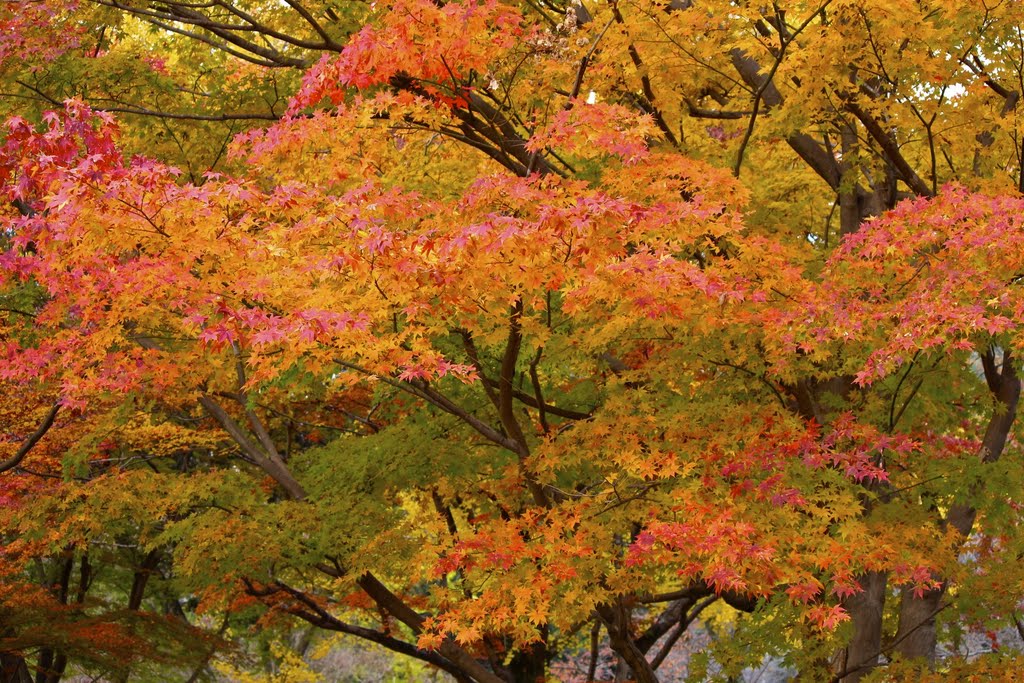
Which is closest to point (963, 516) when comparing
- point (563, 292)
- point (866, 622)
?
point (866, 622)

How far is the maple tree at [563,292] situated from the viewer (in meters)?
6.65

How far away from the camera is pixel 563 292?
24.4 feet

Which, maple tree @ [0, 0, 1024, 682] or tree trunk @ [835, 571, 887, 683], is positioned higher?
maple tree @ [0, 0, 1024, 682]

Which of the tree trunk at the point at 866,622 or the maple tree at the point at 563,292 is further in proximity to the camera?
the tree trunk at the point at 866,622

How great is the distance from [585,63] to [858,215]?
361 centimetres

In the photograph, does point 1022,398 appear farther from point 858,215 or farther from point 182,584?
point 182,584

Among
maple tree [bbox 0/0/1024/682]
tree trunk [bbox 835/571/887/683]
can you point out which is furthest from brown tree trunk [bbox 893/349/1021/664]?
tree trunk [bbox 835/571/887/683]

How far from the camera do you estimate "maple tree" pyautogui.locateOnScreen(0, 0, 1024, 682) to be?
665 centimetres

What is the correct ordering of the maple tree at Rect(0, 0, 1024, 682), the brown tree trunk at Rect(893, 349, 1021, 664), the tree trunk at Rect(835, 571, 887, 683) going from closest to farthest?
the maple tree at Rect(0, 0, 1024, 682) < the brown tree trunk at Rect(893, 349, 1021, 664) < the tree trunk at Rect(835, 571, 887, 683)

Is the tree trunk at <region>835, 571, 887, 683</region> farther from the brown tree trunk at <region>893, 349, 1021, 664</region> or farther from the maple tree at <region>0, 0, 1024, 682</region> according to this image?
the brown tree trunk at <region>893, 349, 1021, 664</region>

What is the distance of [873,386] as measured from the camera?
9.54 m

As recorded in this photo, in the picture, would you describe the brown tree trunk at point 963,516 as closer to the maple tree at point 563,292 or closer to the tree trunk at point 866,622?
the maple tree at point 563,292

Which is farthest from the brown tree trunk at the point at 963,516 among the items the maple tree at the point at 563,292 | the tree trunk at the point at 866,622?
the tree trunk at the point at 866,622

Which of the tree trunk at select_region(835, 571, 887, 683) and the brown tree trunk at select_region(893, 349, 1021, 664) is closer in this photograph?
the brown tree trunk at select_region(893, 349, 1021, 664)
